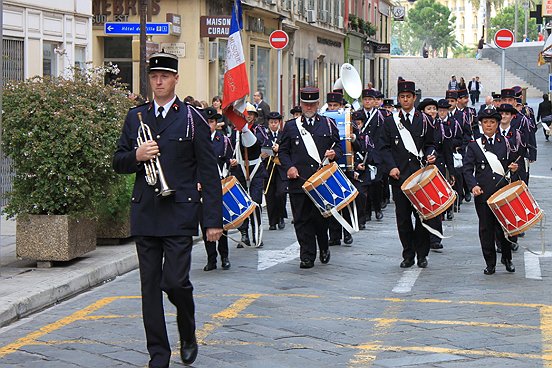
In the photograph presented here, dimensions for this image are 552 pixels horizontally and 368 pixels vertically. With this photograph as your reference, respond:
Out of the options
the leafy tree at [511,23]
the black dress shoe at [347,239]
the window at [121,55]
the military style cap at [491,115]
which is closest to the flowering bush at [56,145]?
the military style cap at [491,115]

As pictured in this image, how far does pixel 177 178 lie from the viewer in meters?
7.79

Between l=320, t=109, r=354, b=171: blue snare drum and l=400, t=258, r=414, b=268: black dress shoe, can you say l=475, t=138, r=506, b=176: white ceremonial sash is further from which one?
l=320, t=109, r=354, b=171: blue snare drum

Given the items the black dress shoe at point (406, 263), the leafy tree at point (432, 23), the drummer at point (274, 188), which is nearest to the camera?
the black dress shoe at point (406, 263)

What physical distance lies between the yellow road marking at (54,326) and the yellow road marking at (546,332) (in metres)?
3.59

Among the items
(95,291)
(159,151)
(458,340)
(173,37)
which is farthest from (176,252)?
(173,37)

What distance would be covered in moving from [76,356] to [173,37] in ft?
79.5

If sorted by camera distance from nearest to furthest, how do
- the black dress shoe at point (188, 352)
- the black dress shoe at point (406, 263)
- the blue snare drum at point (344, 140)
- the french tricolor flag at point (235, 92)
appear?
the black dress shoe at point (188, 352)
the black dress shoe at point (406, 263)
the french tricolor flag at point (235, 92)
the blue snare drum at point (344, 140)

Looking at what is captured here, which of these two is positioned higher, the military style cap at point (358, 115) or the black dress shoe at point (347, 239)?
the military style cap at point (358, 115)

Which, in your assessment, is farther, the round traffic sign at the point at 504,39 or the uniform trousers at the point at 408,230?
the round traffic sign at the point at 504,39

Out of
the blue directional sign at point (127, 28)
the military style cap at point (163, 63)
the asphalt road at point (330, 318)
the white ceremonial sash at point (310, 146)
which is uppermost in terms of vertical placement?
the blue directional sign at point (127, 28)

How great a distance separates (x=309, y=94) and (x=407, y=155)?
1226mm

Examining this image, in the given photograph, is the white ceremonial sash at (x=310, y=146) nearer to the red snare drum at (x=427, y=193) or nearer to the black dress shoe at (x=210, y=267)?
the red snare drum at (x=427, y=193)

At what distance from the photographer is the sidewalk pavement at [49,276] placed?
1026cm

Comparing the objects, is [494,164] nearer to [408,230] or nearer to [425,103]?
[408,230]
